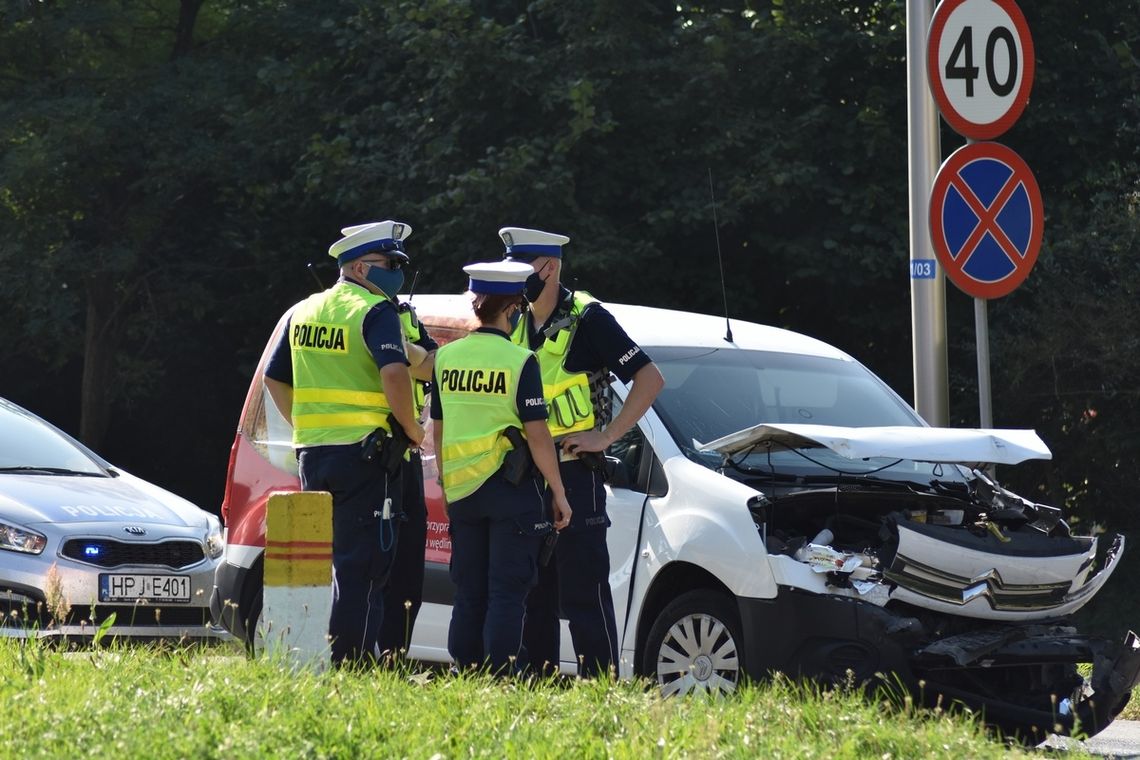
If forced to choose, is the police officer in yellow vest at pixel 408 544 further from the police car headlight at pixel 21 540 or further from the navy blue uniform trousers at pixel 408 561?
the police car headlight at pixel 21 540

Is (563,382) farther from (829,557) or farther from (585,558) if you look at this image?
(829,557)

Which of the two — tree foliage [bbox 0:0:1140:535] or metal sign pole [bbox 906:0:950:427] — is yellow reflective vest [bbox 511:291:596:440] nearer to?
metal sign pole [bbox 906:0:950:427]

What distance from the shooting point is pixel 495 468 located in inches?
246

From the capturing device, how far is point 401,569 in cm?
680

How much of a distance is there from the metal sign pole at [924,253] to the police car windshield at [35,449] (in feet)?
15.0

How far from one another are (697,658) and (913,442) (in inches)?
46.4

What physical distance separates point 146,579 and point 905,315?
9.47 meters

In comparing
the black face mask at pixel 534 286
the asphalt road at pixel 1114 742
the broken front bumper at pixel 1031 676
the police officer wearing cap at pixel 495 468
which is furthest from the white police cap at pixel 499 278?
the asphalt road at pixel 1114 742

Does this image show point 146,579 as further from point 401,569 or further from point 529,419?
point 529,419

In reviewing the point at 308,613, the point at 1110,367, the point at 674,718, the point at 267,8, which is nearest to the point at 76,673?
the point at 308,613

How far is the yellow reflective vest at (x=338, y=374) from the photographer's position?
21.7ft

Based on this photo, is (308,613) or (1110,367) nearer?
(308,613)

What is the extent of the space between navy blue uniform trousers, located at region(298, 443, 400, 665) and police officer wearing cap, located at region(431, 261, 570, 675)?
1.14ft

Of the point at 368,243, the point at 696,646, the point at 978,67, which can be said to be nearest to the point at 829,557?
the point at 696,646
